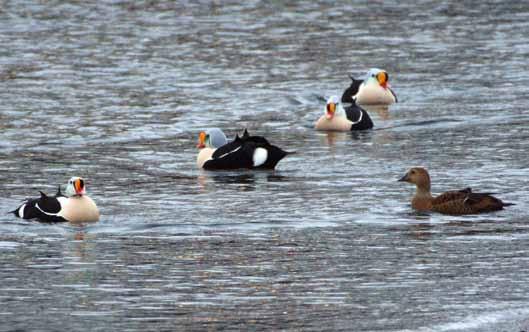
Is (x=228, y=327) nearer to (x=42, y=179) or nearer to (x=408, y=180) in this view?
(x=408, y=180)

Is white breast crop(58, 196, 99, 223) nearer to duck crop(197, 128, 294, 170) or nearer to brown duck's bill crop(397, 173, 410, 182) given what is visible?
brown duck's bill crop(397, 173, 410, 182)

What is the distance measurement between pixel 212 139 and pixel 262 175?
4.54 ft

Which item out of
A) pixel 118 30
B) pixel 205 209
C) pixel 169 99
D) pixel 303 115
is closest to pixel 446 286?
pixel 205 209

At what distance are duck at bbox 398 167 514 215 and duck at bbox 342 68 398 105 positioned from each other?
10.8 meters

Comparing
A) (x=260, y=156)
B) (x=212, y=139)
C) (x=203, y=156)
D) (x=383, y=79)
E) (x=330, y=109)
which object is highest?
(x=383, y=79)

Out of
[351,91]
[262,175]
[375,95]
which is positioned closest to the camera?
[262,175]

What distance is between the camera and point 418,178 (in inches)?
754

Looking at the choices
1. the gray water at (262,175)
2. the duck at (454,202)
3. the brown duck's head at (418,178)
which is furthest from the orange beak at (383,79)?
the duck at (454,202)

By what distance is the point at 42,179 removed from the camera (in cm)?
2130

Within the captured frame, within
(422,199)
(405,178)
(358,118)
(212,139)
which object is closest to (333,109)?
(358,118)

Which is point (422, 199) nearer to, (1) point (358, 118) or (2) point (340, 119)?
(2) point (340, 119)

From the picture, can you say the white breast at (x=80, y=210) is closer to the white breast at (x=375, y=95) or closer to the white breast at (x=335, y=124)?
the white breast at (x=335, y=124)

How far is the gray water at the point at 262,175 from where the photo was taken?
45.2ft

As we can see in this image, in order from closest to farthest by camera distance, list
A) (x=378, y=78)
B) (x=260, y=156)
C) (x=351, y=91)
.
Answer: (x=260, y=156) < (x=378, y=78) < (x=351, y=91)
